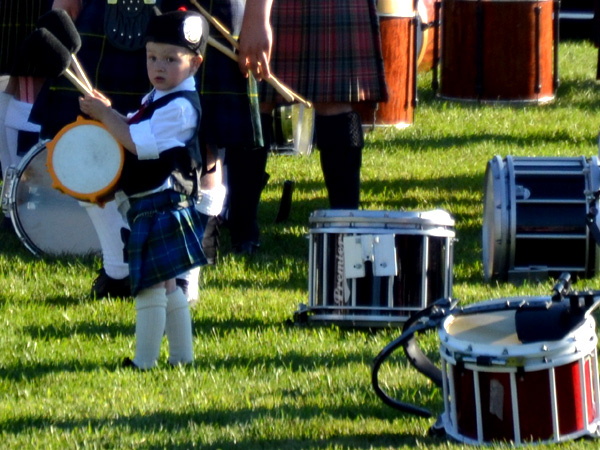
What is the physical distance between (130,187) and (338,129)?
4.53 feet

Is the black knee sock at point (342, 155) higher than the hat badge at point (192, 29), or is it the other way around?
the hat badge at point (192, 29)

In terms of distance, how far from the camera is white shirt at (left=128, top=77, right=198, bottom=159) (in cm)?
319

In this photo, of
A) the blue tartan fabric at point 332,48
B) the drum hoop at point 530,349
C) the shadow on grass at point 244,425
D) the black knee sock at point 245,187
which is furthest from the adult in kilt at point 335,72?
the drum hoop at point 530,349

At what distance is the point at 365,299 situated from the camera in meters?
3.82

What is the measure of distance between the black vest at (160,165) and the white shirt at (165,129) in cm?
2

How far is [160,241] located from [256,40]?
35.9 inches

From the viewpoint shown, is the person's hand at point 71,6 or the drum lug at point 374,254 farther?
the person's hand at point 71,6

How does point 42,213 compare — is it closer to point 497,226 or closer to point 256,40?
point 256,40

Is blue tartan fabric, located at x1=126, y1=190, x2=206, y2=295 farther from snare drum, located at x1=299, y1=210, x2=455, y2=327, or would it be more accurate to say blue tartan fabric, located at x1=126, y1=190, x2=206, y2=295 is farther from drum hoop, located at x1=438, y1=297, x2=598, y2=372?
drum hoop, located at x1=438, y1=297, x2=598, y2=372

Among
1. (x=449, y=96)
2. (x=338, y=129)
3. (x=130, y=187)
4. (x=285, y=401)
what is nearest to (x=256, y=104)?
(x=338, y=129)

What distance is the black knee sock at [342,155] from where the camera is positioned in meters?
4.52

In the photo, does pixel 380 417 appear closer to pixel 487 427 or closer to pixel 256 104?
pixel 487 427

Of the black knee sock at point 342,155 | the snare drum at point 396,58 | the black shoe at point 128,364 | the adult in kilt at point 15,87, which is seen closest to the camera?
the black shoe at point 128,364

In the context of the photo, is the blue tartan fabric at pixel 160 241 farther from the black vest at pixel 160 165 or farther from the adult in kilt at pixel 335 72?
the adult in kilt at pixel 335 72
